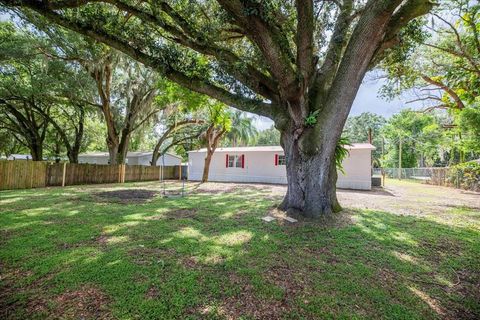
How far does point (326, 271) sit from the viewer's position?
279 cm

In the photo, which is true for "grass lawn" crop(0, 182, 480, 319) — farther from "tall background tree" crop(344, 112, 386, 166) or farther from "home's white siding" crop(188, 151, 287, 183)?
"tall background tree" crop(344, 112, 386, 166)

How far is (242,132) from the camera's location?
27.2m

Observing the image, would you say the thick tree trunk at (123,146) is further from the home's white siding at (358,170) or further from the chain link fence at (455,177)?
the chain link fence at (455,177)

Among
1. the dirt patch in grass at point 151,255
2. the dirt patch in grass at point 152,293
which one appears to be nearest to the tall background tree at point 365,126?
the dirt patch in grass at point 151,255

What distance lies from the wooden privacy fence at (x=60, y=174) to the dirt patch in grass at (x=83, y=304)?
28.8 ft

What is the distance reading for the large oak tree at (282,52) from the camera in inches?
166

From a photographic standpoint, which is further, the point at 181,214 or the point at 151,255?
the point at 181,214

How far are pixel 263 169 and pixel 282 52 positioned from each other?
11826 millimetres

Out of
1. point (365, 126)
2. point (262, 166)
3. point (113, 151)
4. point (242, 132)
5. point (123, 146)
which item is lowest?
point (262, 166)

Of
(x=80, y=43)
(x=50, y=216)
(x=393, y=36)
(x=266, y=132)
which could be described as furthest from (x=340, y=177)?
(x=266, y=132)

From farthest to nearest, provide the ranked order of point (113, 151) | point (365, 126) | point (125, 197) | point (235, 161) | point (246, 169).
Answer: point (365, 126) < point (235, 161) < point (246, 169) < point (113, 151) < point (125, 197)

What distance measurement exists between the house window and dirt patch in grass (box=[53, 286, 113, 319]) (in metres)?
14.7

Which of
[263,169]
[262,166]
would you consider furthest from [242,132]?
[263,169]

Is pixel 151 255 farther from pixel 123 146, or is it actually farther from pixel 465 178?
pixel 465 178
